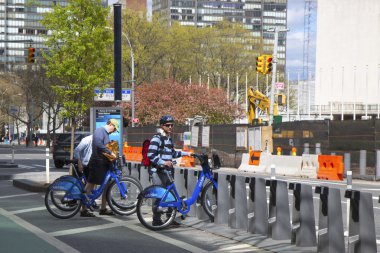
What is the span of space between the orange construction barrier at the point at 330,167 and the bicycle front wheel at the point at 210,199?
50.6 feet

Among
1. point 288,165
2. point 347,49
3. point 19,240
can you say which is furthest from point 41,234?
point 347,49

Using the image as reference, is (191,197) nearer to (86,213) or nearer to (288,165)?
(86,213)

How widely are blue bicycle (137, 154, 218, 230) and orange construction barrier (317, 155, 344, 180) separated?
51.1ft

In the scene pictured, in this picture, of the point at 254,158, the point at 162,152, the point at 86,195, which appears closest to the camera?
the point at 162,152

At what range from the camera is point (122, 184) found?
13617 mm

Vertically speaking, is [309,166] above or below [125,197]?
below

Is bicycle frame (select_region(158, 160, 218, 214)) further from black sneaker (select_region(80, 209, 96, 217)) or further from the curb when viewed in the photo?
the curb

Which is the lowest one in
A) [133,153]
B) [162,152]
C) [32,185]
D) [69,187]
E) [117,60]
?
[133,153]

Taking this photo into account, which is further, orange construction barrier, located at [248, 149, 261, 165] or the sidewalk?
orange construction barrier, located at [248, 149, 261, 165]

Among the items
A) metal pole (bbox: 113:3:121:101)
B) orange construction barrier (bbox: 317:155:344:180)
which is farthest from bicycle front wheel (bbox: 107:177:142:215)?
orange construction barrier (bbox: 317:155:344:180)

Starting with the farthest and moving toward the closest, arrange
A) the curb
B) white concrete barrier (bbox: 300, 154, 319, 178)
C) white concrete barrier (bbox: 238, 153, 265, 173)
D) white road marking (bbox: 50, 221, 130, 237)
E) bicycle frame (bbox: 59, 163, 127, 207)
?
white concrete barrier (bbox: 238, 153, 265, 173)
white concrete barrier (bbox: 300, 154, 319, 178)
the curb
bicycle frame (bbox: 59, 163, 127, 207)
white road marking (bbox: 50, 221, 130, 237)

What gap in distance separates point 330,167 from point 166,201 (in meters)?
17.1

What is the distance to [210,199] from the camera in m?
12.7

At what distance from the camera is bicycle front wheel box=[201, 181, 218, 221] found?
1266 centimetres
